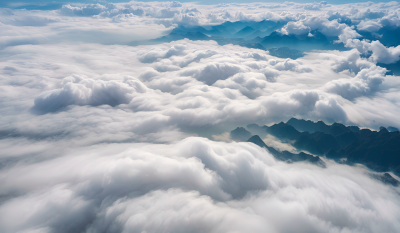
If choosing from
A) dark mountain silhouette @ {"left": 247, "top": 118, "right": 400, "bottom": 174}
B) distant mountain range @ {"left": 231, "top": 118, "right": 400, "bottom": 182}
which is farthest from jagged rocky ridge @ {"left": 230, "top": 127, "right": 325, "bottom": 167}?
dark mountain silhouette @ {"left": 247, "top": 118, "right": 400, "bottom": 174}

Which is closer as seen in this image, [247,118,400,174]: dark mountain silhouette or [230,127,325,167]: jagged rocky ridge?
[230,127,325,167]: jagged rocky ridge

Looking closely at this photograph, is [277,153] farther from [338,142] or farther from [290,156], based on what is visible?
[338,142]

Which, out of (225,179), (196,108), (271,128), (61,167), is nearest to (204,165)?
(225,179)

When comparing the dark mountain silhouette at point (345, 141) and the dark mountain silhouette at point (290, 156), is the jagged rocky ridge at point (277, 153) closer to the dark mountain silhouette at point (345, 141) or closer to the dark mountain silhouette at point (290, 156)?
the dark mountain silhouette at point (290, 156)

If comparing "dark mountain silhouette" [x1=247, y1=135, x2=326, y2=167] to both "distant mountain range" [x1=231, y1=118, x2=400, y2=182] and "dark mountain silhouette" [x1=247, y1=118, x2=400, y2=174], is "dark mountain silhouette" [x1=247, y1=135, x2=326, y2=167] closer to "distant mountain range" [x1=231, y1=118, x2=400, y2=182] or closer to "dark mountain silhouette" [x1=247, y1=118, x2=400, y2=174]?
"distant mountain range" [x1=231, y1=118, x2=400, y2=182]

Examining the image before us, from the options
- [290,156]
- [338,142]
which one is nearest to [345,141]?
[338,142]

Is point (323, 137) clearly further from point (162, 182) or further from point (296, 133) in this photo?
point (162, 182)

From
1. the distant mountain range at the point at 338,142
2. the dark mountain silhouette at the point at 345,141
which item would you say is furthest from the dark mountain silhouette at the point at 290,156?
the dark mountain silhouette at the point at 345,141
